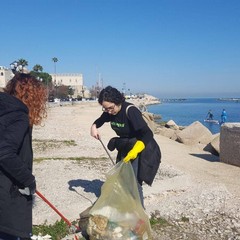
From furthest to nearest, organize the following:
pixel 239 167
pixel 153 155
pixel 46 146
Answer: pixel 46 146, pixel 239 167, pixel 153 155

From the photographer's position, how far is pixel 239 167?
782 centimetres

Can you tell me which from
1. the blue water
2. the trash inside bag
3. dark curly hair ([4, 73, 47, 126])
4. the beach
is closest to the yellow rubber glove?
the trash inside bag

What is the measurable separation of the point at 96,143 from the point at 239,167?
188 inches

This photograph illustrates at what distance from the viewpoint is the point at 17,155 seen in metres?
2.12

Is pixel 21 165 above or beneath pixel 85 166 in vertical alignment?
above

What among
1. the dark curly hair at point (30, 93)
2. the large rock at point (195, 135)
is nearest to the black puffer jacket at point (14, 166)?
the dark curly hair at point (30, 93)

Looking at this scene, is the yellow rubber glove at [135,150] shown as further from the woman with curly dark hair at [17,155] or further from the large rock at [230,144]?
the large rock at [230,144]

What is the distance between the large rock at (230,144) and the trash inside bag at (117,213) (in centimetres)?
529

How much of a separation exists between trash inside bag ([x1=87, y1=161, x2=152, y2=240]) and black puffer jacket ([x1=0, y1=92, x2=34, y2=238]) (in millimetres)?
916

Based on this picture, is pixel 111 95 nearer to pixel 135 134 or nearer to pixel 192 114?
pixel 135 134

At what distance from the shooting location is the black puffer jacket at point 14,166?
2.05 metres

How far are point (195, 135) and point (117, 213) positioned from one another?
10429mm

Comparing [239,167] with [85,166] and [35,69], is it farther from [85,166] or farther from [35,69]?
[35,69]

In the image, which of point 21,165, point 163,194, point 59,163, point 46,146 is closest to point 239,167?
point 163,194
